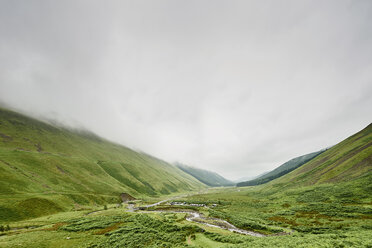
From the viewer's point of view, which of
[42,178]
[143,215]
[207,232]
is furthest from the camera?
[42,178]

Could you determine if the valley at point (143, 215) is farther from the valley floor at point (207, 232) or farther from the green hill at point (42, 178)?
the green hill at point (42, 178)

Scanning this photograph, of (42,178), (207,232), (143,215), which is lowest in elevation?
(207,232)

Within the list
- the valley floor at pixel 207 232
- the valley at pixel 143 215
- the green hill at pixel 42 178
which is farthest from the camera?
the green hill at pixel 42 178

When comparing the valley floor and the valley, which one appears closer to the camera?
the valley floor

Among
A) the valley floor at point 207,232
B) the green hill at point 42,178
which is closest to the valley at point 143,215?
the valley floor at point 207,232

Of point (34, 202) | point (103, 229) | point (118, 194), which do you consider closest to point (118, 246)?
point (103, 229)

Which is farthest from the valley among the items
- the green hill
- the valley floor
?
the green hill

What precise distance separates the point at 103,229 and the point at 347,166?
14534 cm

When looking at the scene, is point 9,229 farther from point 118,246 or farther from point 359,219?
point 359,219

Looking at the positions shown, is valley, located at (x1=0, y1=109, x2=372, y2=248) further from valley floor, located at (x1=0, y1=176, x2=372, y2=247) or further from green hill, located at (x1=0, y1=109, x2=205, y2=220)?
green hill, located at (x1=0, y1=109, x2=205, y2=220)

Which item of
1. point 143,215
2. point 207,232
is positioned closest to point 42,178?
point 143,215

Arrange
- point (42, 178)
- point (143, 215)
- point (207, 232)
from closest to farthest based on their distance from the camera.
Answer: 1. point (207, 232)
2. point (143, 215)
3. point (42, 178)

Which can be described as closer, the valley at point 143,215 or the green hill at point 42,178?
the valley at point 143,215

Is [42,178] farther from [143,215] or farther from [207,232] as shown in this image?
[207,232]
